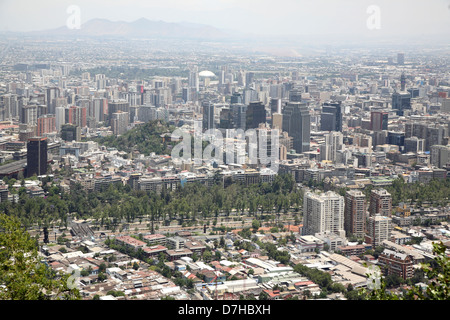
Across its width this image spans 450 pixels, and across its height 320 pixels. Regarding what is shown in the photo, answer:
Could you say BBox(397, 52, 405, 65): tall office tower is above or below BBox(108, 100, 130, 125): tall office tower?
above

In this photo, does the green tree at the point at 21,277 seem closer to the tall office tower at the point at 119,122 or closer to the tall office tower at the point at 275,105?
the tall office tower at the point at 119,122

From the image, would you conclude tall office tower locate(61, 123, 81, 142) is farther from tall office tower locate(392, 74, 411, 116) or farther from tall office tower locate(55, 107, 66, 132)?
tall office tower locate(392, 74, 411, 116)

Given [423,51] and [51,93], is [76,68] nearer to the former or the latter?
[51,93]

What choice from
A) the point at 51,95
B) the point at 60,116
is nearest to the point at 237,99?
the point at 60,116

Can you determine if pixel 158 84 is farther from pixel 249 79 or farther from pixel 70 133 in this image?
pixel 70 133

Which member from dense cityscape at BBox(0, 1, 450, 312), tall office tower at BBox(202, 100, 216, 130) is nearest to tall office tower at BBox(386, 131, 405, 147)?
dense cityscape at BBox(0, 1, 450, 312)
